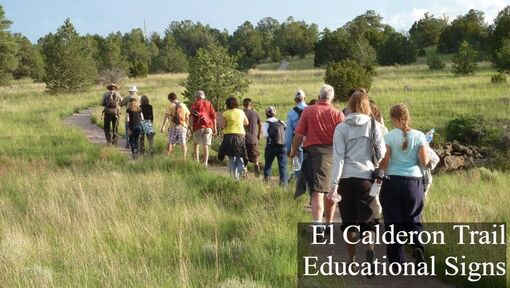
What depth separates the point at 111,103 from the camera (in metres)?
15.2

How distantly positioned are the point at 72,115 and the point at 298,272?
2332 centimetres

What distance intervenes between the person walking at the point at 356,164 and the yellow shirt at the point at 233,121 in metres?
4.80

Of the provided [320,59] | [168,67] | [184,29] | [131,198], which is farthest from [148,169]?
[184,29]

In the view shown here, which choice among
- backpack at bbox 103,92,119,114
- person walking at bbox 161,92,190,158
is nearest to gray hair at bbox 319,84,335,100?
person walking at bbox 161,92,190,158

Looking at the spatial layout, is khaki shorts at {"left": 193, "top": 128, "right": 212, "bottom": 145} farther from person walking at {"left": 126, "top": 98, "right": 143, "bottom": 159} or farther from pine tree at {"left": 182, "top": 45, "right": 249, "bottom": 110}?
pine tree at {"left": 182, "top": 45, "right": 249, "bottom": 110}

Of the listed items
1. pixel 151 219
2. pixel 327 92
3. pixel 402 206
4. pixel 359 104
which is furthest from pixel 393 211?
pixel 151 219

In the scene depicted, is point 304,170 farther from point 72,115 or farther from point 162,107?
point 72,115

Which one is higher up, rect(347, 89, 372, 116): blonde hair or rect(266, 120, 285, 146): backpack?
rect(347, 89, 372, 116): blonde hair

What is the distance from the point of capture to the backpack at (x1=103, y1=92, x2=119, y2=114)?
1509 centimetres

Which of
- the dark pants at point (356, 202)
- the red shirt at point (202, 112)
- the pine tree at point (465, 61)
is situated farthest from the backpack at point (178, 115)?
the pine tree at point (465, 61)

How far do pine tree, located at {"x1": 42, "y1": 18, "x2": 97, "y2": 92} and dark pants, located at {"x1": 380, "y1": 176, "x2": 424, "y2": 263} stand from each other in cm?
3784

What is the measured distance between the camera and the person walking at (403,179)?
18.2 feet

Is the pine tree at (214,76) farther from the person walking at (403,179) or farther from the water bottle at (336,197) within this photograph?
the water bottle at (336,197)

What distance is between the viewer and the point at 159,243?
5.84m
